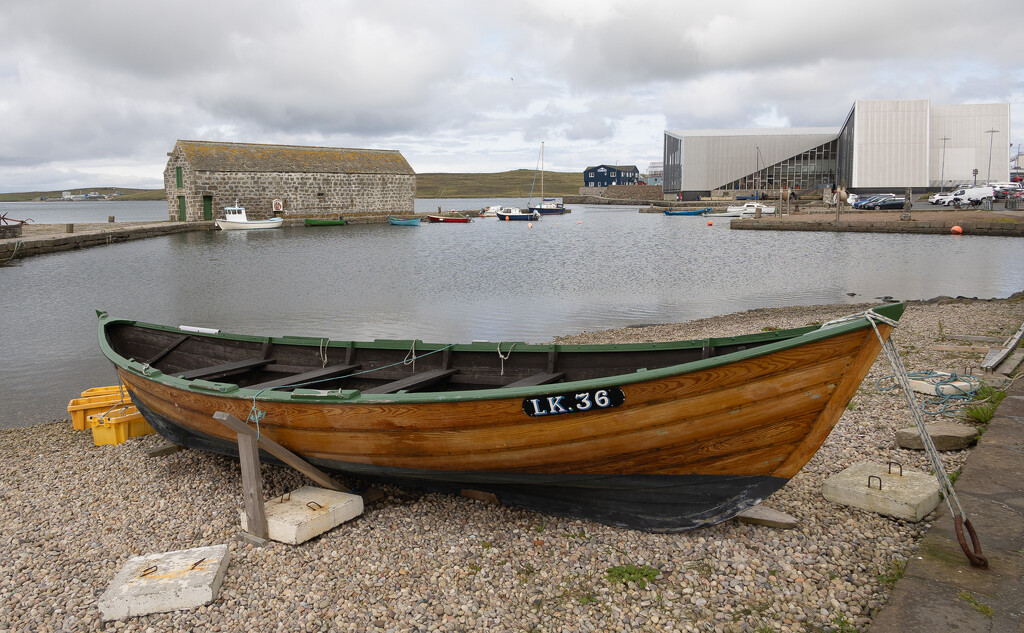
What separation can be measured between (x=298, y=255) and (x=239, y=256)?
2.99 meters

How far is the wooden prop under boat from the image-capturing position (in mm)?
4877

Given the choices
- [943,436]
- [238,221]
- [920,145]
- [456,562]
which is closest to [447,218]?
[238,221]

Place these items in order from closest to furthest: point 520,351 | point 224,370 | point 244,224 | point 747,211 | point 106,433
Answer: point 520,351, point 224,370, point 106,433, point 244,224, point 747,211

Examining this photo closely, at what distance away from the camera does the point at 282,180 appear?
57250 millimetres

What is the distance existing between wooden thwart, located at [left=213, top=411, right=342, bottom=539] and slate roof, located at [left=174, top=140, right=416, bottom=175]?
5153cm

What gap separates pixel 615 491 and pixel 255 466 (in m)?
3.07

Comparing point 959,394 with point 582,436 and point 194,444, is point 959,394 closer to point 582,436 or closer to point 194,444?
point 582,436

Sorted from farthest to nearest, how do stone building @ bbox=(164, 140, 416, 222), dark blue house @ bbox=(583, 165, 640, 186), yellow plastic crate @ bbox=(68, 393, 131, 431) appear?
dark blue house @ bbox=(583, 165, 640, 186) < stone building @ bbox=(164, 140, 416, 222) < yellow plastic crate @ bbox=(68, 393, 131, 431)

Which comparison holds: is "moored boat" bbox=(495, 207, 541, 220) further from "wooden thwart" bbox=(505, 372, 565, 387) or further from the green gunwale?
"wooden thwart" bbox=(505, 372, 565, 387)

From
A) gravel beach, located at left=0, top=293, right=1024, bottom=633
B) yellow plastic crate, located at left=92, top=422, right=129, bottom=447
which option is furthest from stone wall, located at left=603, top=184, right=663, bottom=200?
gravel beach, located at left=0, top=293, right=1024, bottom=633

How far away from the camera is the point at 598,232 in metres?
57.2

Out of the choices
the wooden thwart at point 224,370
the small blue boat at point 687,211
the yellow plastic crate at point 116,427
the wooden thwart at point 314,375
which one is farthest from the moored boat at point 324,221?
the wooden thwart at point 314,375

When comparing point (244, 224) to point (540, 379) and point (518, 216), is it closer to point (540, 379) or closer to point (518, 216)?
point (518, 216)

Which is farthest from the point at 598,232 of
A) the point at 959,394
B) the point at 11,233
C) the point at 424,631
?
the point at 424,631
